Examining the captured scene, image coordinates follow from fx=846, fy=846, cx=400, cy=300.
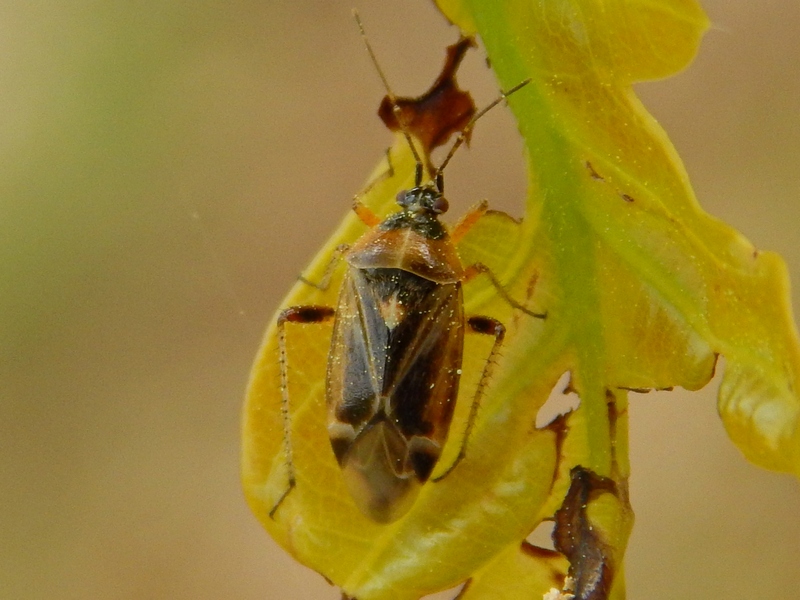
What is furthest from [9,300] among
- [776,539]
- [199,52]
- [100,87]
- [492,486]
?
[776,539]

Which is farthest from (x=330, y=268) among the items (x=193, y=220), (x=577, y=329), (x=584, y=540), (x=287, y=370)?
(x=193, y=220)

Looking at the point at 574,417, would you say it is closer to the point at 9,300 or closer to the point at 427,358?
the point at 427,358

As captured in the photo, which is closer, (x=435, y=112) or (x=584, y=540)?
(x=584, y=540)

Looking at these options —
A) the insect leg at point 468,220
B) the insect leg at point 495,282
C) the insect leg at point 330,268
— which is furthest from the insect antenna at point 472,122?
the insect leg at point 330,268

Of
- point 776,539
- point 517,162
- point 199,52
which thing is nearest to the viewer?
point 776,539

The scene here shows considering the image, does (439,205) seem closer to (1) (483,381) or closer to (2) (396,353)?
(2) (396,353)

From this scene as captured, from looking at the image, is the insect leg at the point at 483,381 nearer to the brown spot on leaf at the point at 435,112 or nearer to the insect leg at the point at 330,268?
the insect leg at the point at 330,268
